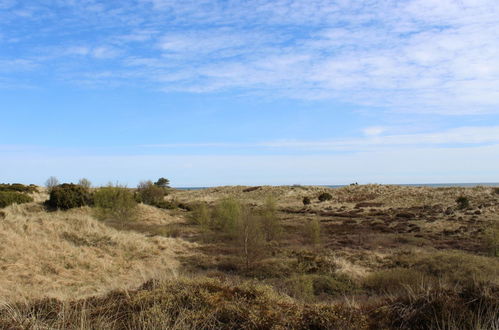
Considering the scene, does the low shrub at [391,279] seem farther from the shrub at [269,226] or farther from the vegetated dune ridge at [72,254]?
the shrub at [269,226]

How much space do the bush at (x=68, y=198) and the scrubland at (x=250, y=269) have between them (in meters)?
0.77

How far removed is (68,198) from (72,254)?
17.9 m

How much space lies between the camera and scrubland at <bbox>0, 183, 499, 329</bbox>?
5.20 metres

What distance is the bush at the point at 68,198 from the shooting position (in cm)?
3369

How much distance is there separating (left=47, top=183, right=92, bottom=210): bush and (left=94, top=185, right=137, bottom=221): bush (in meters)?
6.38

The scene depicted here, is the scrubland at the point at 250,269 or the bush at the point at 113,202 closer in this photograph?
the scrubland at the point at 250,269

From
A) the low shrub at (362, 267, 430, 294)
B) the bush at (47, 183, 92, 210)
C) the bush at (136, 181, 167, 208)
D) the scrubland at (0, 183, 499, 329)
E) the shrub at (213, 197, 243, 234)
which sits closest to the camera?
the scrubland at (0, 183, 499, 329)

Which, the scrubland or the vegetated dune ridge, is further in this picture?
the vegetated dune ridge

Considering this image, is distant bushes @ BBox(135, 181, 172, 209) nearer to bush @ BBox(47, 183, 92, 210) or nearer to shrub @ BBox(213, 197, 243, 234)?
bush @ BBox(47, 183, 92, 210)

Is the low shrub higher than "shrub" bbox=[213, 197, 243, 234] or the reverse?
the reverse

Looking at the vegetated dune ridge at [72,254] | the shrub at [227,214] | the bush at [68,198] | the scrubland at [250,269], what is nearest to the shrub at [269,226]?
the scrubland at [250,269]

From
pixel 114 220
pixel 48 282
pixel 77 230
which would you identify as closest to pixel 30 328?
pixel 48 282

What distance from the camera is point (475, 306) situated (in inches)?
211

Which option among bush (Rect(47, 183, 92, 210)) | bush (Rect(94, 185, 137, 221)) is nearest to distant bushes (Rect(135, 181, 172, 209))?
bush (Rect(47, 183, 92, 210))
